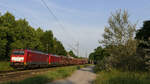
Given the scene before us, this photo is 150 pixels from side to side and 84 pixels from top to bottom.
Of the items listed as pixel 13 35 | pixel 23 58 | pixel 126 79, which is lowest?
pixel 126 79

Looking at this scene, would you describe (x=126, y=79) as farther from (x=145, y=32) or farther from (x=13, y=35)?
(x=13, y=35)

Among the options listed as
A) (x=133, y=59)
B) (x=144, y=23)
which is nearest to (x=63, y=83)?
(x=133, y=59)

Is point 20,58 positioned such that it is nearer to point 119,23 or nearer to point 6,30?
point 119,23

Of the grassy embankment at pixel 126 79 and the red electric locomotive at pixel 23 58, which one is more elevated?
the red electric locomotive at pixel 23 58

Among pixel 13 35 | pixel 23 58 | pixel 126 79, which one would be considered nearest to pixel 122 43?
pixel 126 79

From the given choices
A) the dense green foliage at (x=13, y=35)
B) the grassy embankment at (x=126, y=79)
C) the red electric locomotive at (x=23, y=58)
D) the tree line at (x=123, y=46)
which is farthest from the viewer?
the dense green foliage at (x=13, y=35)

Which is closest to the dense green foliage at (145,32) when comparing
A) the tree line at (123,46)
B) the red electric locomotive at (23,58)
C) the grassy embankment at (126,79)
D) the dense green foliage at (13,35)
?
the tree line at (123,46)

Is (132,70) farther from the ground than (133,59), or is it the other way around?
(133,59)

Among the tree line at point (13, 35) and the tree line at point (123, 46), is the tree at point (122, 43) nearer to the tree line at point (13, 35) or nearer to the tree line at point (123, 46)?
the tree line at point (123, 46)

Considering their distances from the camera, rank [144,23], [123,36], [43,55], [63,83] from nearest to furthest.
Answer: [63,83], [123,36], [144,23], [43,55]

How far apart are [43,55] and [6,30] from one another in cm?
1494

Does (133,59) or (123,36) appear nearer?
(133,59)

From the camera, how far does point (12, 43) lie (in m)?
37.5

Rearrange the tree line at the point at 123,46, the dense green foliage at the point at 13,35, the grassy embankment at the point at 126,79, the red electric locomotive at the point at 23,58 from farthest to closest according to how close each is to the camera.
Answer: the dense green foliage at the point at 13,35 → the red electric locomotive at the point at 23,58 → the tree line at the point at 123,46 → the grassy embankment at the point at 126,79
